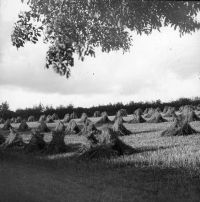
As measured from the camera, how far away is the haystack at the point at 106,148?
18859 millimetres

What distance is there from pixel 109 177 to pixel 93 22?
4658mm

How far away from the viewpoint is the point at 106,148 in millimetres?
19172

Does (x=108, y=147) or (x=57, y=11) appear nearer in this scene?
(x=57, y=11)

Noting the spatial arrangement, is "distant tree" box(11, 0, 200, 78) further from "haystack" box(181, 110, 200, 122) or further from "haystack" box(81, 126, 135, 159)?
"haystack" box(181, 110, 200, 122)

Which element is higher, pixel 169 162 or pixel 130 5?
pixel 130 5

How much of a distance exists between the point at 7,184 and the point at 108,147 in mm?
6414

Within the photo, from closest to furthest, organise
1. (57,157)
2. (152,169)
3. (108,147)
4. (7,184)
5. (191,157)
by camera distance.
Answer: (7,184)
(152,169)
(191,157)
(108,147)
(57,157)

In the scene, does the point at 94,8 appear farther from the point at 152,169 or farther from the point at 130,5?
the point at 152,169

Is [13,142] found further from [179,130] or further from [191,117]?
[191,117]

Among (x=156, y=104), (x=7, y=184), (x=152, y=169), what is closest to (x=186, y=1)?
(x=152, y=169)

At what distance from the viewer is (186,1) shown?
1227 centimetres

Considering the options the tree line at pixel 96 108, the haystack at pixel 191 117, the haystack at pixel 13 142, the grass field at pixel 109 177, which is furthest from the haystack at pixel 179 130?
the tree line at pixel 96 108

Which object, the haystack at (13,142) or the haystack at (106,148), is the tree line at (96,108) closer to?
the haystack at (13,142)

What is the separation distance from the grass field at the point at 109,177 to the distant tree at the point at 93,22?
3.14 metres
